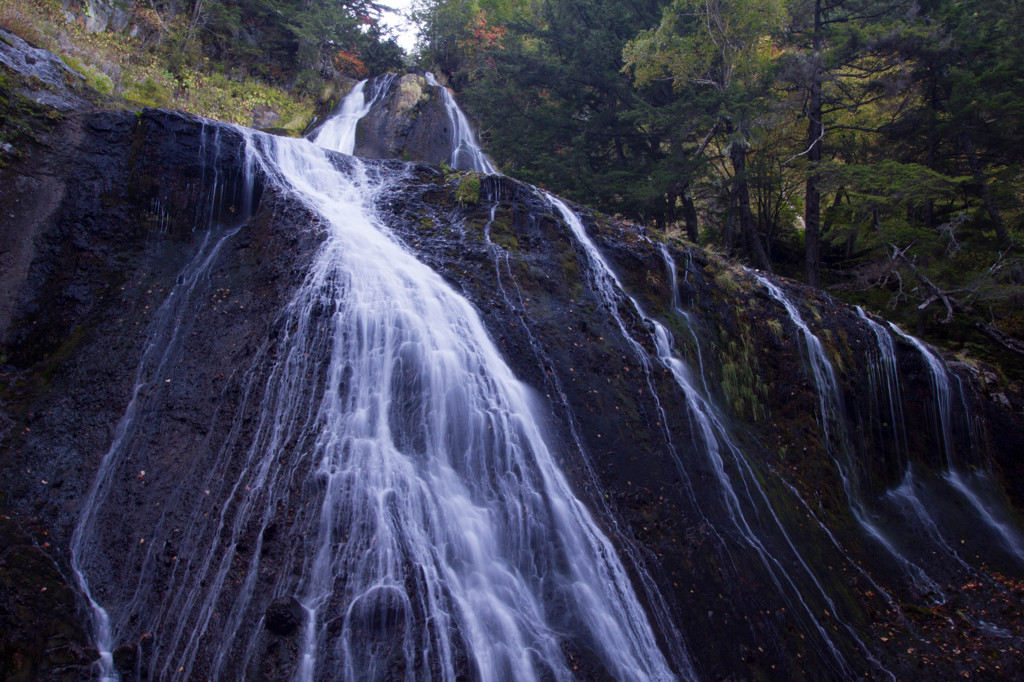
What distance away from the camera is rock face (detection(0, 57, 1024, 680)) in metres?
4.50

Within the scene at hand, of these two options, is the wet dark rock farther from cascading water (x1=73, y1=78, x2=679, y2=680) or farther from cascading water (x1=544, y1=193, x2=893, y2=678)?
cascading water (x1=544, y1=193, x2=893, y2=678)

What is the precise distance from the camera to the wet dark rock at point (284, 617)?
3965 millimetres

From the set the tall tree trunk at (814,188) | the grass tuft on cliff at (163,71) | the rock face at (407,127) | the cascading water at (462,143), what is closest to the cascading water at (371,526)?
the grass tuft on cliff at (163,71)

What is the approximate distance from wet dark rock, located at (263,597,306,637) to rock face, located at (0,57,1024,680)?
0.6 inches

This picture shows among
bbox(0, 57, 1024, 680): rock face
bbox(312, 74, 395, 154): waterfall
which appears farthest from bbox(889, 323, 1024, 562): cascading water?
bbox(312, 74, 395, 154): waterfall

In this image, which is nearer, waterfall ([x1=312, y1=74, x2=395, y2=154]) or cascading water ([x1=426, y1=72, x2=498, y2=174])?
waterfall ([x1=312, y1=74, x2=395, y2=154])

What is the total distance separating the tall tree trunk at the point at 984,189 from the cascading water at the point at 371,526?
38.2ft

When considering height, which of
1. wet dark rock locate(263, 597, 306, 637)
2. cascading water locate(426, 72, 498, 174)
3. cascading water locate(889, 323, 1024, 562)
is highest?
cascading water locate(426, 72, 498, 174)

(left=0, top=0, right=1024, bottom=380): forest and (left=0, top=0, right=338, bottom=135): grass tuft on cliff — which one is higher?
(left=0, top=0, right=1024, bottom=380): forest

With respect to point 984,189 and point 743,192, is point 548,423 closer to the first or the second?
point 743,192

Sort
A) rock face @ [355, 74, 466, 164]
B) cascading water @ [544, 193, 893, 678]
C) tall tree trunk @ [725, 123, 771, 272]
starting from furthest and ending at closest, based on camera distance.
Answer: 1. rock face @ [355, 74, 466, 164]
2. tall tree trunk @ [725, 123, 771, 272]
3. cascading water @ [544, 193, 893, 678]

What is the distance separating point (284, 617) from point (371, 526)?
915 millimetres

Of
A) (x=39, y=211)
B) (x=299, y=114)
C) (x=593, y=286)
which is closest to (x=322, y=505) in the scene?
(x=593, y=286)

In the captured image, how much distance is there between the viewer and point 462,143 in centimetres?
1928
